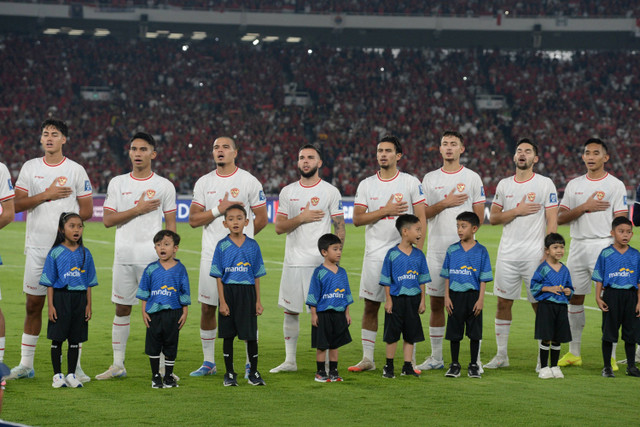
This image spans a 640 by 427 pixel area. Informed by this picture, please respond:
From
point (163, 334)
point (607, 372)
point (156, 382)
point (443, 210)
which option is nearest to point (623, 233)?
point (607, 372)

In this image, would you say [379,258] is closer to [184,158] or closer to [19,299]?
[19,299]

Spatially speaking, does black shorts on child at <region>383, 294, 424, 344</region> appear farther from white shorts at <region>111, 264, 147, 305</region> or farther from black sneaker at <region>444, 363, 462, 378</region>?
white shorts at <region>111, 264, 147, 305</region>

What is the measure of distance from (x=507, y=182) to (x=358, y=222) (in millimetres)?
1744

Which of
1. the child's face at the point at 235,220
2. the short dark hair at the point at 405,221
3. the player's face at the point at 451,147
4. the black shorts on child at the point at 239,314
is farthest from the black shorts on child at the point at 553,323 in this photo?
the child's face at the point at 235,220

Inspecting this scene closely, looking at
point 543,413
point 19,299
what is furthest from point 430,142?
point 543,413

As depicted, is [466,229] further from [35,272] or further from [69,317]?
[35,272]

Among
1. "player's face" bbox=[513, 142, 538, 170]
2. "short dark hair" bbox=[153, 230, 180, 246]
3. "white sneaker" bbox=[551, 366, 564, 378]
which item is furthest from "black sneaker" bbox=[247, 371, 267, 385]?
"player's face" bbox=[513, 142, 538, 170]

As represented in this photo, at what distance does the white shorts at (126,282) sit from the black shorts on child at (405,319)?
7.98 feet

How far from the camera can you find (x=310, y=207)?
30.0 ft

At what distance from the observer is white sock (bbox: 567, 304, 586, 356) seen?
9727 millimetres

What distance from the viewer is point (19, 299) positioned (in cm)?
1466

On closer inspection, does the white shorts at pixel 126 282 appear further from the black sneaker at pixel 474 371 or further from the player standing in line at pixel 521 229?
the player standing in line at pixel 521 229

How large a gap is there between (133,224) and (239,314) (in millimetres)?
1349

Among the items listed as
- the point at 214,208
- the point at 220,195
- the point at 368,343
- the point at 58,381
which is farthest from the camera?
the point at 368,343
